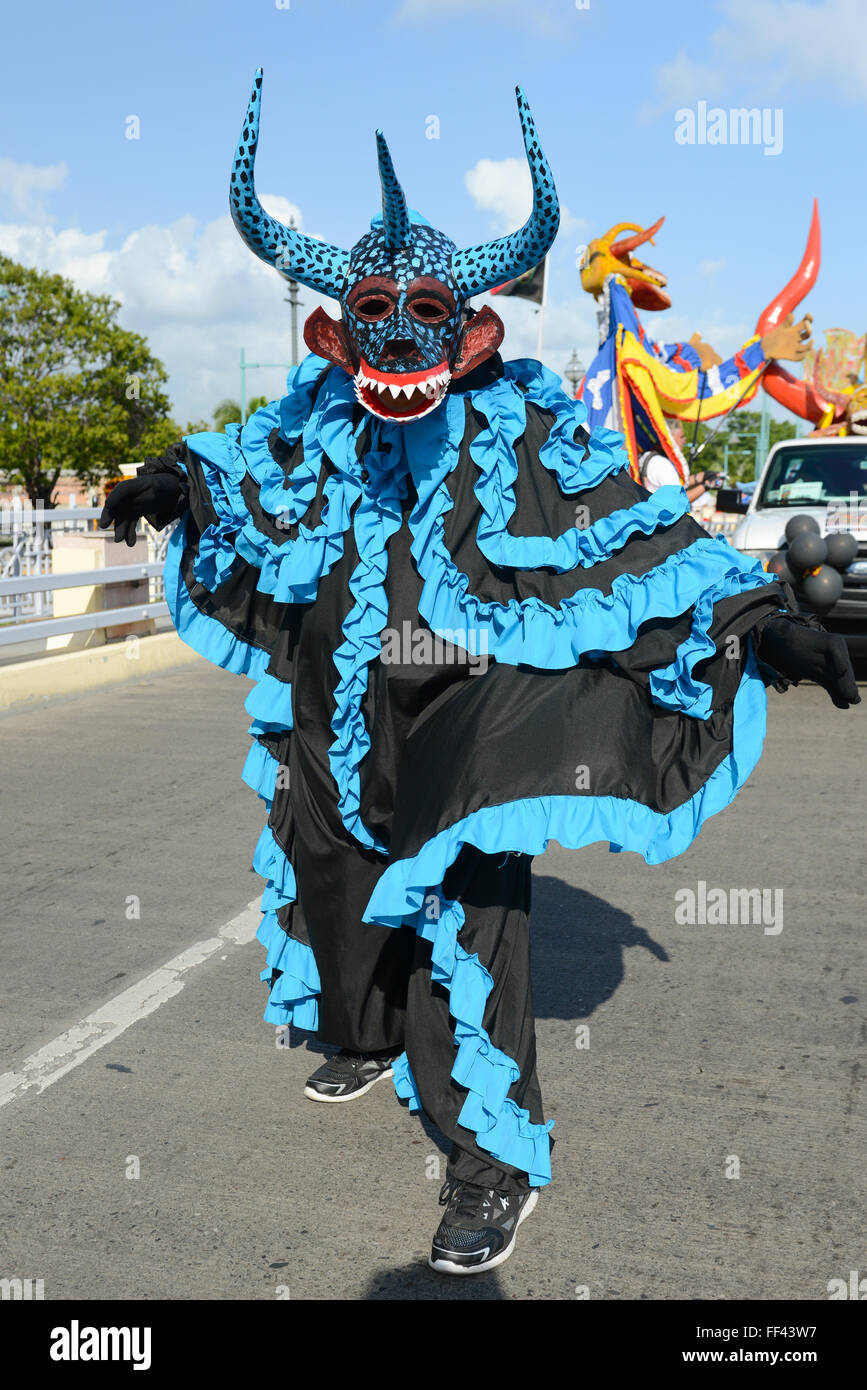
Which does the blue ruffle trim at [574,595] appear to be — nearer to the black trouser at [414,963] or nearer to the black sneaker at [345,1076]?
the black trouser at [414,963]

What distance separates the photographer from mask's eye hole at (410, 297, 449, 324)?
9.04 ft

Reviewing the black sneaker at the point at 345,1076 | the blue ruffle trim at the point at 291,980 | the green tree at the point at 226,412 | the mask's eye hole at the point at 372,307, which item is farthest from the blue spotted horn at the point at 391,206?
the green tree at the point at 226,412

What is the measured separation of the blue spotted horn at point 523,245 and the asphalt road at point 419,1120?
2.06m

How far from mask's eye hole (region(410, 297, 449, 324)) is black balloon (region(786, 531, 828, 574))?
105cm

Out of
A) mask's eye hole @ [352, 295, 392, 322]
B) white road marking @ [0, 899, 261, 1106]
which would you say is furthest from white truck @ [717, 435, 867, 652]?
mask's eye hole @ [352, 295, 392, 322]

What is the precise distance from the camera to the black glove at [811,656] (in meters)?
2.61

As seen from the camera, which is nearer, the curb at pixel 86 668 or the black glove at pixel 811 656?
the black glove at pixel 811 656

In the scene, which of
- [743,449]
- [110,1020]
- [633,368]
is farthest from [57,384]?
[743,449]

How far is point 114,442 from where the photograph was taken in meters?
30.5

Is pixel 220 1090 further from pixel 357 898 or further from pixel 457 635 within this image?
pixel 457 635

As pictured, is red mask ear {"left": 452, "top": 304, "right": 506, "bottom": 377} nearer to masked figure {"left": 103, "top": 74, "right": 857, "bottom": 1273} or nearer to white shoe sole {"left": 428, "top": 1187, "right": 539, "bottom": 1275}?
masked figure {"left": 103, "top": 74, "right": 857, "bottom": 1273}

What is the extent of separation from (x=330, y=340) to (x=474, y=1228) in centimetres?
196
